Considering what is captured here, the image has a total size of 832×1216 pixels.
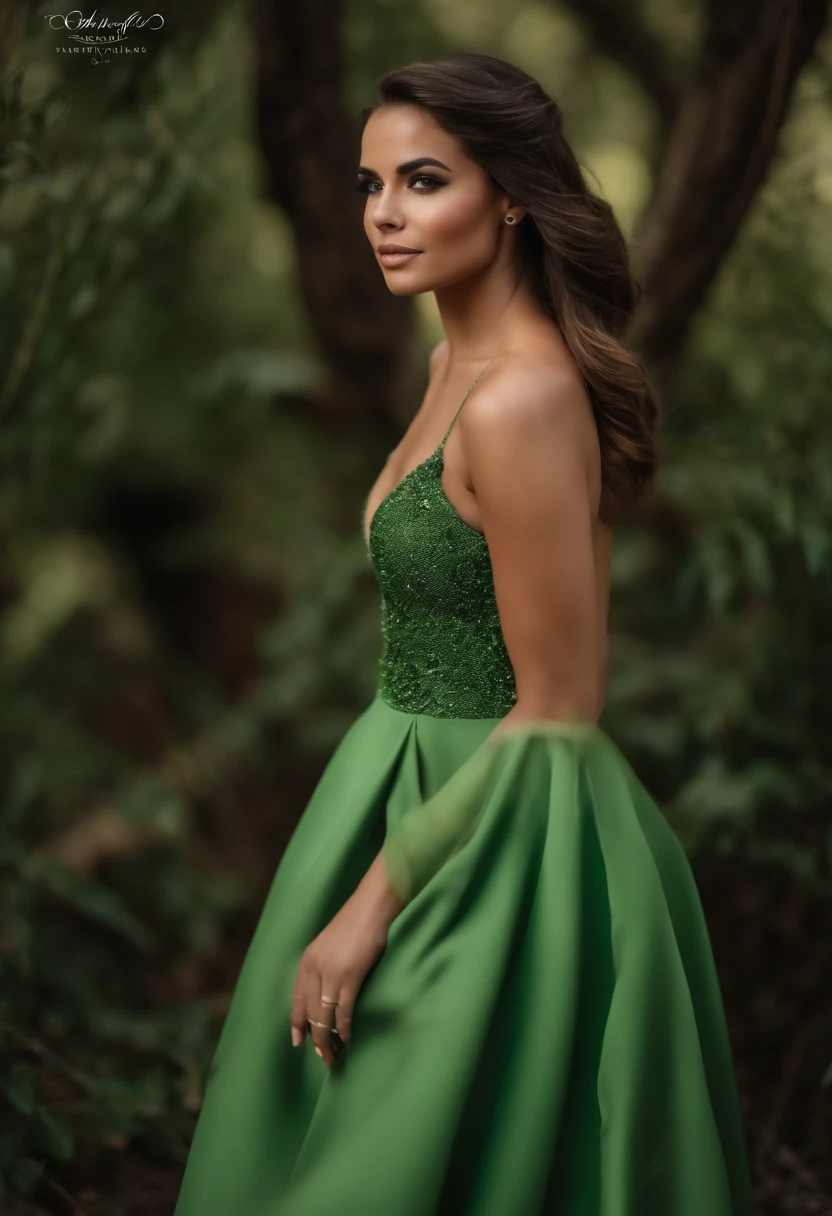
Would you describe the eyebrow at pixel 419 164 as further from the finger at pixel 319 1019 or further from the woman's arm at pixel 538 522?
the finger at pixel 319 1019

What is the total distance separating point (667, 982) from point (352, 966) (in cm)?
41

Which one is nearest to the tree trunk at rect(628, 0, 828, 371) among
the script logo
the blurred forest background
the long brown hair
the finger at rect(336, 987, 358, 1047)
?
the blurred forest background

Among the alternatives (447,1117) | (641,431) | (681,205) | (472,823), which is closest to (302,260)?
(681,205)

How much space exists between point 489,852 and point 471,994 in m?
0.18

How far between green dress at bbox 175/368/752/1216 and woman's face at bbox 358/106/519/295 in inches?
7.7

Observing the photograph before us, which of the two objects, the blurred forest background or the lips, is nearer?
the lips

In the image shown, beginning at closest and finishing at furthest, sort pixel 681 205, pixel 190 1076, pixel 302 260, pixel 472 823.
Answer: pixel 472 823 < pixel 190 1076 < pixel 681 205 < pixel 302 260

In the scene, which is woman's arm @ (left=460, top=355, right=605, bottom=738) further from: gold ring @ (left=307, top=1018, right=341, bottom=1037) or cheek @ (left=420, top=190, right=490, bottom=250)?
gold ring @ (left=307, top=1018, right=341, bottom=1037)

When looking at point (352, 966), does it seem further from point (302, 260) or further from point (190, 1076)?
point (302, 260)

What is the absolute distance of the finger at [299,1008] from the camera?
1446 millimetres

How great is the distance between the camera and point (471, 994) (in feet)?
4.47

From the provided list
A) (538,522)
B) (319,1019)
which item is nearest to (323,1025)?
(319,1019)

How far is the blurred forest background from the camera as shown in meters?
2.29

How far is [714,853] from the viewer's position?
2381 mm
